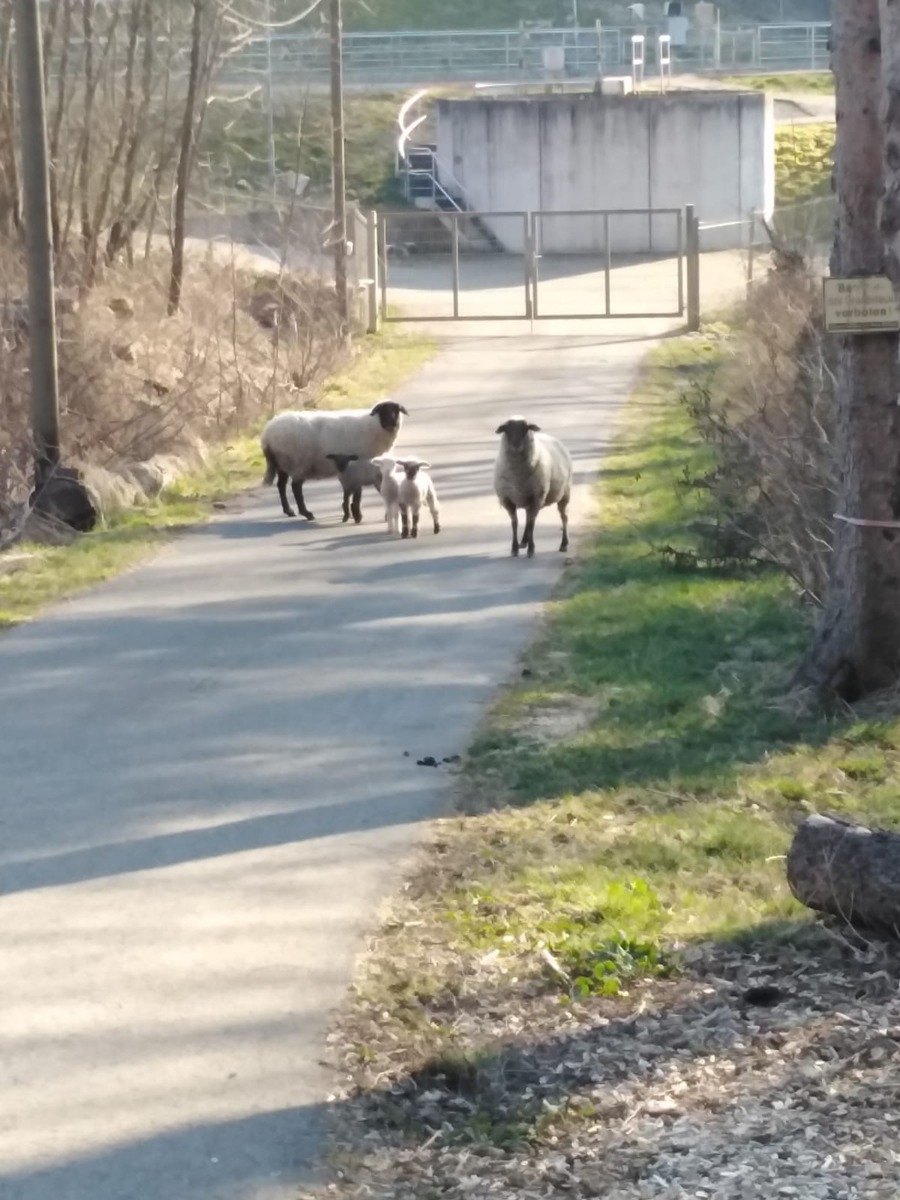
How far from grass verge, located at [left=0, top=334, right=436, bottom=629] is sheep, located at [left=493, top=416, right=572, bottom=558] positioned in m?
2.86

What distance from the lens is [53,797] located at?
8.80 meters

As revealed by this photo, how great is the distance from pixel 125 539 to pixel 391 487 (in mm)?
2205

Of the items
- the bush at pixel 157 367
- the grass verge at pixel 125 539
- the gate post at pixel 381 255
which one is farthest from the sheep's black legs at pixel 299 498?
the gate post at pixel 381 255

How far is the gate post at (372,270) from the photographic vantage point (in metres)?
33.8

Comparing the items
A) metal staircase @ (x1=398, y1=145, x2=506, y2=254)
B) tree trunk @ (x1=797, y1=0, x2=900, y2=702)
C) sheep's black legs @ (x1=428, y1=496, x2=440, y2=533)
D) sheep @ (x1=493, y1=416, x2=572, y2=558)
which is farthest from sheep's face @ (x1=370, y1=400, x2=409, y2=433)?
metal staircase @ (x1=398, y1=145, x2=506, y2=254)

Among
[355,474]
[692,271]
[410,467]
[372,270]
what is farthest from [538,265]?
[410,467]

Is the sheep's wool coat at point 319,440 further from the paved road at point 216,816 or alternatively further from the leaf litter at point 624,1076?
the leaf litter at point 624,1076

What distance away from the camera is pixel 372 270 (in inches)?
1387

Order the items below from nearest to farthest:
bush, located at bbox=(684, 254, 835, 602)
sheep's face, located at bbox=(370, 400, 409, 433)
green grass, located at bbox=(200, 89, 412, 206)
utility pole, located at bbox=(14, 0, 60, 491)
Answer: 1. bush, located at bbox=(684, 254, 835, 602)
2. utility pole, located at bbox=(14, 0, 60, 491)
3. sheep's face, located at bbox=(370, 400, 409, 433)
4. green grass, located at bbox=(200, 89, 412, 206)

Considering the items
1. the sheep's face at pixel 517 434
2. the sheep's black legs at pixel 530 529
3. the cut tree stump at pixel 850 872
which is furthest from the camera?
the sheep's black legs at pixel 530 529

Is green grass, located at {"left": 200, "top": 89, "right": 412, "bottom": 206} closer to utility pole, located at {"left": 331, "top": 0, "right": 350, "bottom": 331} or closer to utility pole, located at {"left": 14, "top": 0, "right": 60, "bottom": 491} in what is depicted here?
utility pole, located at {"left": 331, "top": 0, "right": 350, "bottom": 331}

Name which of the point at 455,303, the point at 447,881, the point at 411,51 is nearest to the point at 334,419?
the point at 447,881

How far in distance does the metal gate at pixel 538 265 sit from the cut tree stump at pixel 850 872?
90.2 feet

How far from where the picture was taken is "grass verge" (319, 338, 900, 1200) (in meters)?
5.29
